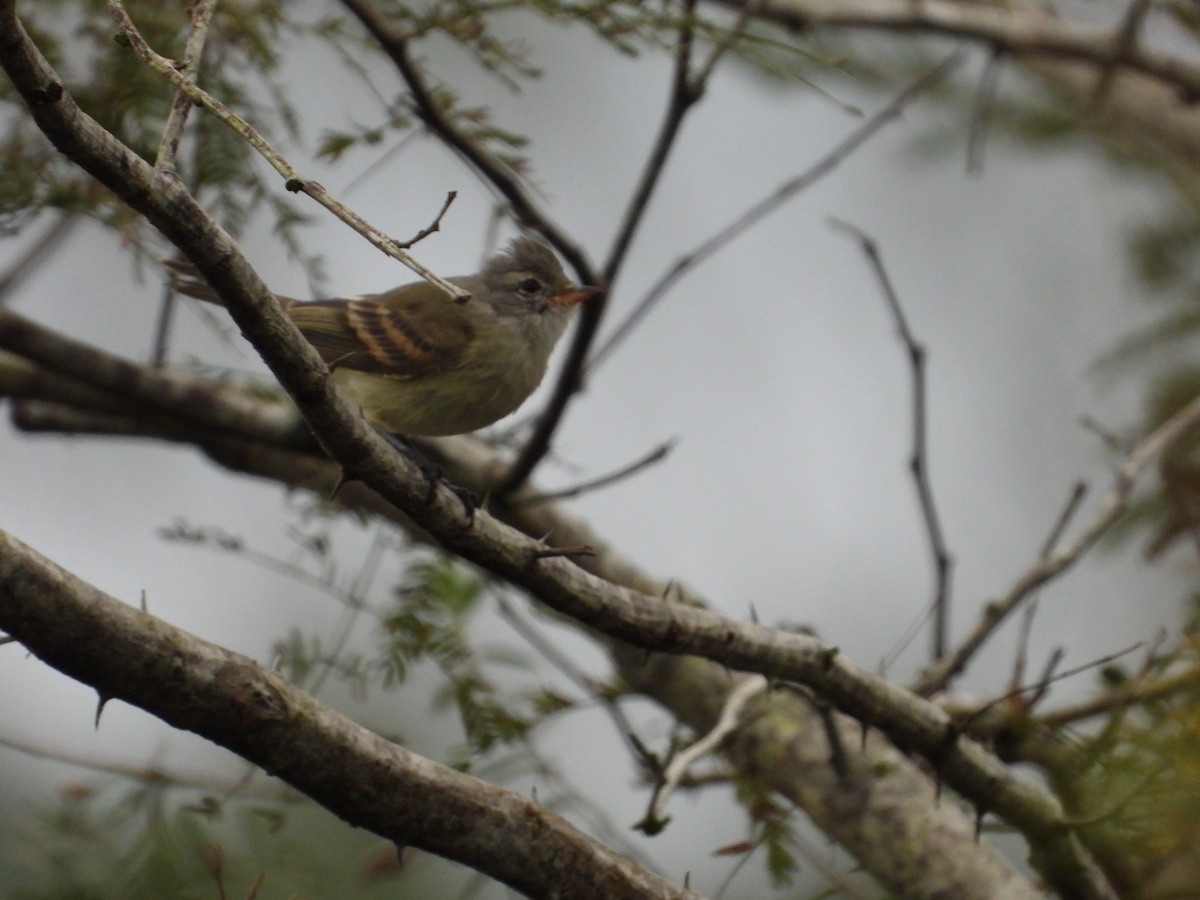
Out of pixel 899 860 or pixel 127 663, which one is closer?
pixel 127 663

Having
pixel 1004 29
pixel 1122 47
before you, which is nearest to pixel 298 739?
pixel 1122 47

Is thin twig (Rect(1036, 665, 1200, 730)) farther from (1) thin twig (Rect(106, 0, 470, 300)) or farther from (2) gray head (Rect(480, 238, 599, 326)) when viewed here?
(2) gray head (Rect(480, 238, 599, 326))

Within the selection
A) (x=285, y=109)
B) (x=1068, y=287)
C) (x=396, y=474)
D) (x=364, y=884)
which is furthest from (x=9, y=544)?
(x=1068, y=287)

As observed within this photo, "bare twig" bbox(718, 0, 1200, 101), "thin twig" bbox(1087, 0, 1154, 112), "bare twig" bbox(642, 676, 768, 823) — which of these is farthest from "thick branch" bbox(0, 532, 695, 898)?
"thin twig" bbox(1087, 0, 1154, 112)

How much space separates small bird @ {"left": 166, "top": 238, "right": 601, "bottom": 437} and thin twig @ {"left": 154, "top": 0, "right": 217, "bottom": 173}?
81.7 inches

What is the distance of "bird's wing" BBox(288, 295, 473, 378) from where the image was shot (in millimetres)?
5098

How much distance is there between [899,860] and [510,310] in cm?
267

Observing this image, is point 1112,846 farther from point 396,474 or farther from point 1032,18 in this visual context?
point 1032,18

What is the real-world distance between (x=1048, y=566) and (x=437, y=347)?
2508 mm

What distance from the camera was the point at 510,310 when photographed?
5.57 metres

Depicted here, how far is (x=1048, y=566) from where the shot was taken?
5.01 m

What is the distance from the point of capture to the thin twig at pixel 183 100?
7.89ft

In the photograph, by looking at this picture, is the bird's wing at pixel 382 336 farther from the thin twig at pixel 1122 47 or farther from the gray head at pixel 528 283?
the thin twig at pixel 1122 47

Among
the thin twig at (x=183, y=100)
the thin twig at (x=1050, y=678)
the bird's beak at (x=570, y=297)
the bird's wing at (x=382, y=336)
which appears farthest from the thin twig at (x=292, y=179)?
the bird's beak at (x=570, y=297)
